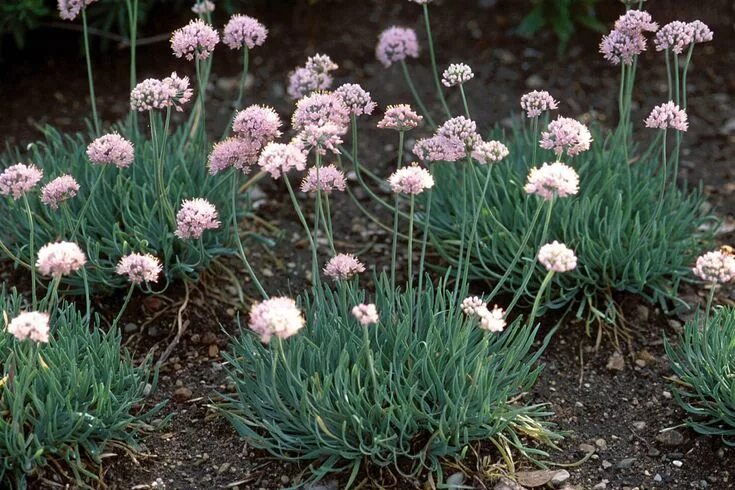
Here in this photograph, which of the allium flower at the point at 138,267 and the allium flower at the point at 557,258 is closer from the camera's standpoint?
the allium flower at the point at 557,258

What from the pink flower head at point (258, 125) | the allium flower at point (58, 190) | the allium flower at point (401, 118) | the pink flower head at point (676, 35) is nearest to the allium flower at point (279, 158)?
the pink flower head at point (258, 125)

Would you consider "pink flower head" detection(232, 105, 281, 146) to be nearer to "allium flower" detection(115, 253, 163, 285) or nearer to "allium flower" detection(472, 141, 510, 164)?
"allium flower" detection(115, 253, 163, 285)

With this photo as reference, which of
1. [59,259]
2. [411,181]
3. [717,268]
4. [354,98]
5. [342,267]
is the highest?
[354,98]

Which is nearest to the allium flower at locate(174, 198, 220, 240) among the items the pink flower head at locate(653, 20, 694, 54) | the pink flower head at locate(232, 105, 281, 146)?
the pink flower head at locate(232, 105, 281, 146)

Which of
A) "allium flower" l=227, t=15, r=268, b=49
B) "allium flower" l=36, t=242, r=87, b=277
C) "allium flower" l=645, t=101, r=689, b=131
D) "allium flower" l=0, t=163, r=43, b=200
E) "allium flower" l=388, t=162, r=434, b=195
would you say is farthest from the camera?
"allium flower" l=227, t=15, r=268, b=49

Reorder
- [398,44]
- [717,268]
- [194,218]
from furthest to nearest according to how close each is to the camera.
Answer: [398,44] → [194,218] → [717,268]

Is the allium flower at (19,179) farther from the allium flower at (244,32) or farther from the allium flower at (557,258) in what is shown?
the allium flower at (557,258)

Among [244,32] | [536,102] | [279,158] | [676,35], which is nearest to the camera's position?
[279,158]

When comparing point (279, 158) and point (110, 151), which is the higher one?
point (279, 158)

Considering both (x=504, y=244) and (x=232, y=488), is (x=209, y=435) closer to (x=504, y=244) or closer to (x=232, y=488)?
(x=232, y=488)

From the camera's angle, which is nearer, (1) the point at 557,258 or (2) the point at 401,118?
(1) the point at 557,258

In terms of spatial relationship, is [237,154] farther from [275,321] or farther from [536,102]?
[536,102]

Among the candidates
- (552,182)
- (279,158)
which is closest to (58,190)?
(279,158)

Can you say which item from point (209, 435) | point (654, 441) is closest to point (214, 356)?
point (209, 435)
